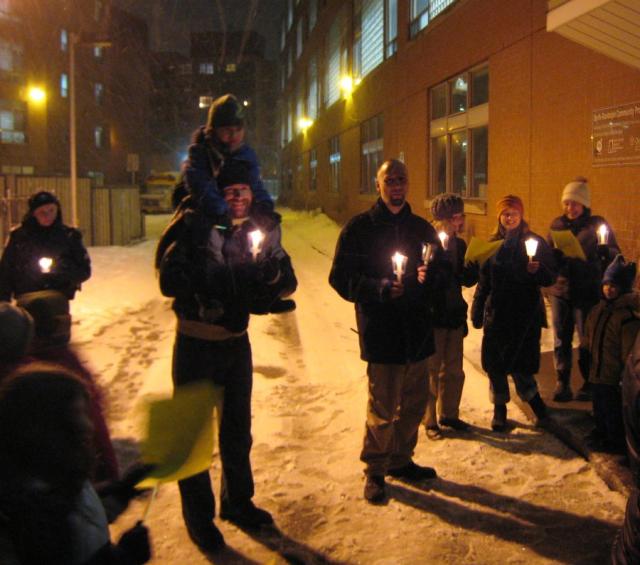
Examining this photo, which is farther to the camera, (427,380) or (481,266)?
(481,266)

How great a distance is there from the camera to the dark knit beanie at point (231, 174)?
3738mm

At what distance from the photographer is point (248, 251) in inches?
149

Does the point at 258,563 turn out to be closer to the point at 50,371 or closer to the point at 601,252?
the point at 50,371

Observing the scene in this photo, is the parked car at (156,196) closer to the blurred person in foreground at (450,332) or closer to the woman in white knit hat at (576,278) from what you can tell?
the woman in white knit hat at (576,278)

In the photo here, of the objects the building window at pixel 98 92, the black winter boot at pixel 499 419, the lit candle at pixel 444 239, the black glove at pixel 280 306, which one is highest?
the building window at pixel 98 92

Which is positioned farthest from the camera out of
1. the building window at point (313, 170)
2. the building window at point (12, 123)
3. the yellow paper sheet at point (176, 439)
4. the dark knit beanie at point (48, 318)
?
the building window at point (12, 123)

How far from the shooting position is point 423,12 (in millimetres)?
16469

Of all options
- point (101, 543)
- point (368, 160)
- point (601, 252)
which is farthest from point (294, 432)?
point (368, 160)

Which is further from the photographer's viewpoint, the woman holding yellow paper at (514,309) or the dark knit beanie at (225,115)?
the woman holding yellow paper at (514,309)

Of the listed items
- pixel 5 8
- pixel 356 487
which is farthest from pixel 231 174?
pixel 5 8

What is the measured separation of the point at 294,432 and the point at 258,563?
77.8 inches

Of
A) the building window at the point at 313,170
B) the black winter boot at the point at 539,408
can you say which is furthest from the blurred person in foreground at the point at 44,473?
the building window at the point at 313,170

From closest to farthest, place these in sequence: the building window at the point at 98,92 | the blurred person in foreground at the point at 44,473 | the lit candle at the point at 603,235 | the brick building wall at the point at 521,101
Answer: the blurred person in foreground at the point at 44,473, the lit candle at the point at 603,235, the brick building wall at the point at 521,101, the building window at the point at 98,92

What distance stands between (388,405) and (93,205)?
18003mm
